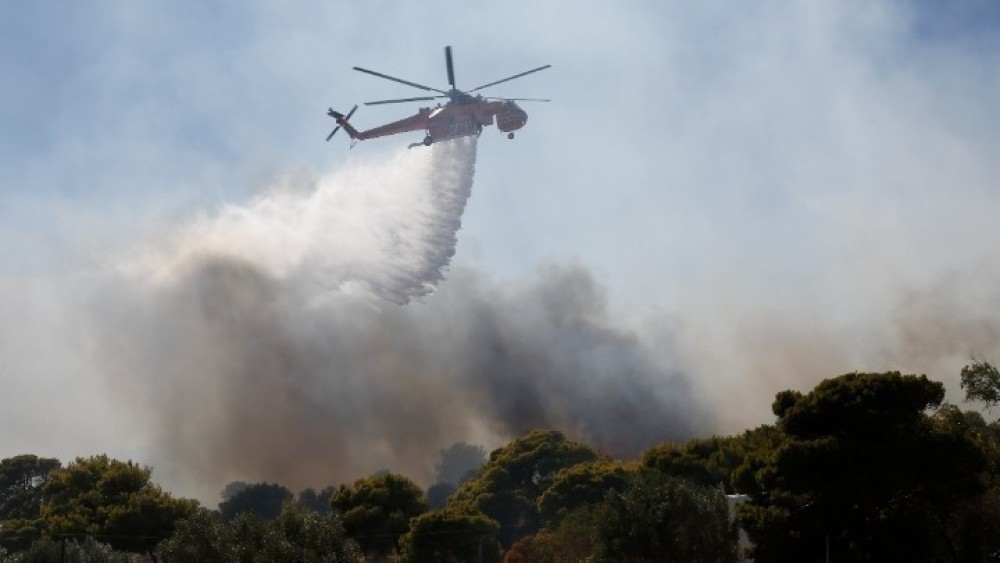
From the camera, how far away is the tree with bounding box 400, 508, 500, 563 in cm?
8394

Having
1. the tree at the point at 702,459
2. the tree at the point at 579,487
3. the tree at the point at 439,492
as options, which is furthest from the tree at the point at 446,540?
the tree at the point at 439,492

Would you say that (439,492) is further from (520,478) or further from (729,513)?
(729,513)

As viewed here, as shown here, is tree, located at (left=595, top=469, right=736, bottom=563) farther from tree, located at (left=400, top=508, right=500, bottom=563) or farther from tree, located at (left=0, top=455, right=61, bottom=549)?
tree, located at (left=0, top=455, right=61, bottom=549)

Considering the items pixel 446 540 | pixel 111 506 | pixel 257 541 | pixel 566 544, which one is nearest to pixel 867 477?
pixel 566 544

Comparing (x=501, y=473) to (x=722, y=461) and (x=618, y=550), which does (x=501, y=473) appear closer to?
(x=722, y=461)

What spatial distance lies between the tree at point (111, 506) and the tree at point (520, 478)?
94.4 feet

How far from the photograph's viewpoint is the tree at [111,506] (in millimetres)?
85312

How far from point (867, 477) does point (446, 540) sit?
122 feet

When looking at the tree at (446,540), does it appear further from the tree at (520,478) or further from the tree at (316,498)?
the tree at (316,498)

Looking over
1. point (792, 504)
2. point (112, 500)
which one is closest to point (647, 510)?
point (792, 504)

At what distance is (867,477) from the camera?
55.4 metres

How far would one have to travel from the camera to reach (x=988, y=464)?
58156 millimetres

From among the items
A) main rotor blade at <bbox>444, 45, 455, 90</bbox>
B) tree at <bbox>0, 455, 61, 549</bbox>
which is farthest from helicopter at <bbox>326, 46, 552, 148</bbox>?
tree at <bbox>0, 455, 61, 549</bbox>

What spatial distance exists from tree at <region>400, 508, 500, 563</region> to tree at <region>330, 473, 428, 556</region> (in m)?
3.20
